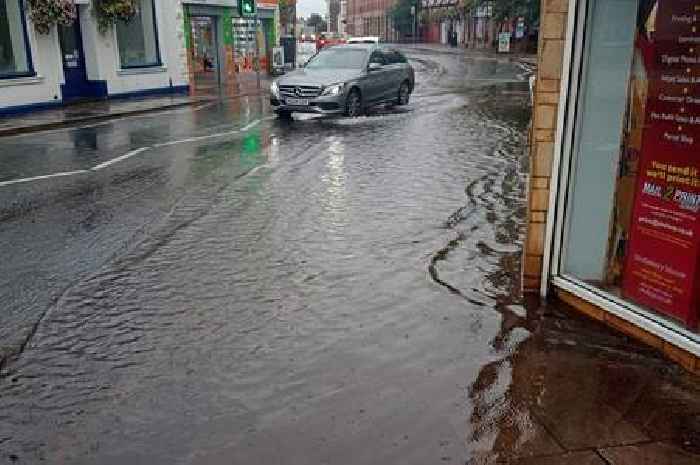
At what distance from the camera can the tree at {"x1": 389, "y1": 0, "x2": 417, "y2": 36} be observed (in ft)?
288

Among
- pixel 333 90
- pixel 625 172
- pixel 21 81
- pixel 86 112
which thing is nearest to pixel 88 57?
pixel 21 81

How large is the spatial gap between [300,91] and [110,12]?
25.0ft

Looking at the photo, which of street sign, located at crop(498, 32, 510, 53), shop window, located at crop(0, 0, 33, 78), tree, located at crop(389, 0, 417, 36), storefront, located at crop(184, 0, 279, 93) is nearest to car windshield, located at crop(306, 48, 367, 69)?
storefront, located at crop(184, 0, 279, 93)

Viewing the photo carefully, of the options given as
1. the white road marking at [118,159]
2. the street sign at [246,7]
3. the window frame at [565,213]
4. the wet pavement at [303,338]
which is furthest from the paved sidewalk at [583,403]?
the street sign at [246,7]

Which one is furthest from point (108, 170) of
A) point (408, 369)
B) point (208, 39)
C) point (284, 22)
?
point (284, 22)

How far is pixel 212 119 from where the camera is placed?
16.6 meters

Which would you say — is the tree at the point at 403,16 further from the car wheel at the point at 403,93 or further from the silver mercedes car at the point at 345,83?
the silver mercedes car at the point at 345,83

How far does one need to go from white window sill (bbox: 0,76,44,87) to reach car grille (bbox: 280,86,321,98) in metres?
6.95

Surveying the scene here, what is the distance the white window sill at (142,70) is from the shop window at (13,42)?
10.9ft

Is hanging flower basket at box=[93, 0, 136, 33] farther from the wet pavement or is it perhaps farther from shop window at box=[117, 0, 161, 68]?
the wet pavement

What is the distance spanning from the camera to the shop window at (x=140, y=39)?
2125cm

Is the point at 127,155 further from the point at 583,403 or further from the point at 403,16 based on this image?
the point at 403,16

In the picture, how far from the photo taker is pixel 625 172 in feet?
15.0

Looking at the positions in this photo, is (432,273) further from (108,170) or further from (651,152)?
(108,170)
